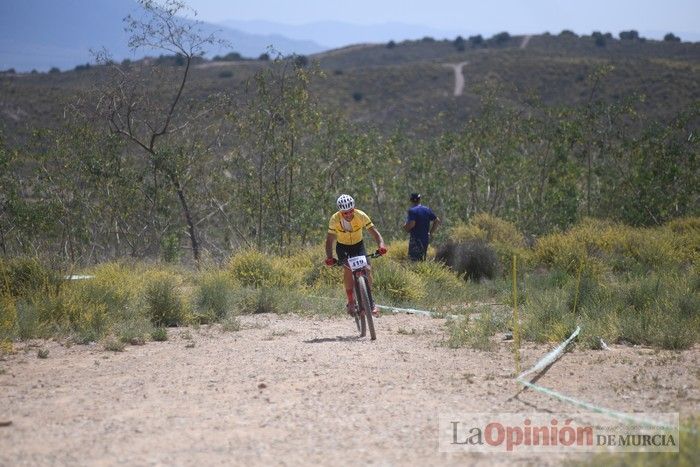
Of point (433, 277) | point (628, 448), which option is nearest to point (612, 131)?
point (433, 277)

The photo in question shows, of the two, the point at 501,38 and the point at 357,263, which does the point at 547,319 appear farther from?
the point at 501,38

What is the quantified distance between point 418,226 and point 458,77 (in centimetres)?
6400

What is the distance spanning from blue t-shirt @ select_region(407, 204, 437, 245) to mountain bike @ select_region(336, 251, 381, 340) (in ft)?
15.3

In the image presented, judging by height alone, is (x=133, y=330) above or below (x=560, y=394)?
below

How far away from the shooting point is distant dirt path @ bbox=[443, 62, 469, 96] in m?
71.1

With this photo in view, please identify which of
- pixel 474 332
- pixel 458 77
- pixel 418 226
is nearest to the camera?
pixel 474 332

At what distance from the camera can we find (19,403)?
23.8ft

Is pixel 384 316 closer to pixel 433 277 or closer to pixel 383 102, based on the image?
pixel 433 277

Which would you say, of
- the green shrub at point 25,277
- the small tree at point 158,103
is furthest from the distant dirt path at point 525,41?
the green shrub at point 25,277

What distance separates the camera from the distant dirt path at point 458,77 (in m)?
71.1

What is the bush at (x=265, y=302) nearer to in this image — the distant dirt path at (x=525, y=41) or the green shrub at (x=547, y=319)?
the green shrub at (x=547, y=319)

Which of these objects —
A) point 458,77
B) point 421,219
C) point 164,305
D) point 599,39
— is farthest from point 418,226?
point 599,39

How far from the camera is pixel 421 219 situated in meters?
15.2

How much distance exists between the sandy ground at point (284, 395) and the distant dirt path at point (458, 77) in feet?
205
